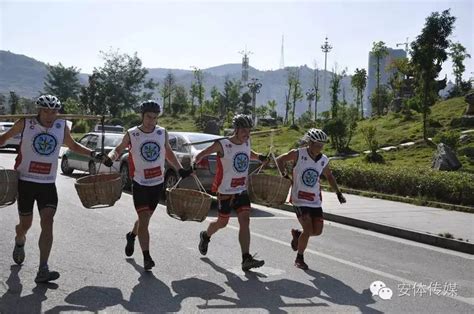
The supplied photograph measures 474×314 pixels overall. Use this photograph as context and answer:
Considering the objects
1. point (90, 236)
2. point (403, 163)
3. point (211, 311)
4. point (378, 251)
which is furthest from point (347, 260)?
point (403, 163)

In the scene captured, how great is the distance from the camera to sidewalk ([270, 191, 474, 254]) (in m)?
9.28

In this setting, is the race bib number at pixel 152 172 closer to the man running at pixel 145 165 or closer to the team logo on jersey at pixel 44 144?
the man running at pixel 145 165

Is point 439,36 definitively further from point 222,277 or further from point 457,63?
point 457,63

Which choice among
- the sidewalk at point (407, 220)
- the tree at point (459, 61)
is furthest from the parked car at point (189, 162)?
the tree at point (459, 61)

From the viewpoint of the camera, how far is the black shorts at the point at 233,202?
6.74 m

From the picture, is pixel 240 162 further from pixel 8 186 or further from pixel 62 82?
pixel 62 82

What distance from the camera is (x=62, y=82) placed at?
3123 inches

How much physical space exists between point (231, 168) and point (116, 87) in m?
59.0

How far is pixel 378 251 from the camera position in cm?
830

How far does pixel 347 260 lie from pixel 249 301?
2491mm

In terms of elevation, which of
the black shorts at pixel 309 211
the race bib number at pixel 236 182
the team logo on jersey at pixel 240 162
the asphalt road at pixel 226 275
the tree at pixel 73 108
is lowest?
the asphalt road at pixel 226 275

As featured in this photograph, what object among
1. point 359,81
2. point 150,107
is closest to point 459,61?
point 359,81

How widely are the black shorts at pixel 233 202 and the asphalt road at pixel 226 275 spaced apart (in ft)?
2.22

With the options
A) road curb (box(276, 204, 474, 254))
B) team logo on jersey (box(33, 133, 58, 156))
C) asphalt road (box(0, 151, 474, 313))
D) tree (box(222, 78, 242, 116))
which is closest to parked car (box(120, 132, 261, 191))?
road curb (box(276, 204, 474, 254))
